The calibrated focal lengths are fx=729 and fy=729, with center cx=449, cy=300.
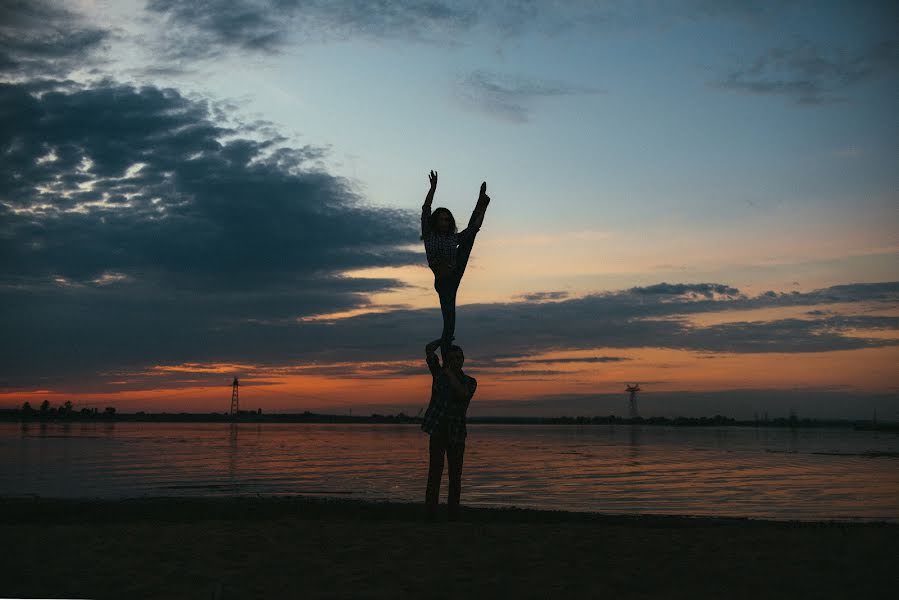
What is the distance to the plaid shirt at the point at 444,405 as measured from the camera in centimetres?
888

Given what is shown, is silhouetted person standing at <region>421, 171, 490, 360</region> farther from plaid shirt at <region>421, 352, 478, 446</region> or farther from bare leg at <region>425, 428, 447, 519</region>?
bare leg at <region>425, 428, 447, 519</region>

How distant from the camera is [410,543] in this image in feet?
24.2

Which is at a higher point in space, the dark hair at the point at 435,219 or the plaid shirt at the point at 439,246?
the dark hair at the point at 435,219

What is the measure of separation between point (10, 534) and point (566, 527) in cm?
624

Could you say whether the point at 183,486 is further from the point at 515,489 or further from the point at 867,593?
the point at 867,593

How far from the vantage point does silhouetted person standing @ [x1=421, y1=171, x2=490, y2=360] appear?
845 centimetres

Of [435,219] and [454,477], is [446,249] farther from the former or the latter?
[454,477]

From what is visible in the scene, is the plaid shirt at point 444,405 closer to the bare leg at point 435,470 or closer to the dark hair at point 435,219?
the bare leg at point 435,470

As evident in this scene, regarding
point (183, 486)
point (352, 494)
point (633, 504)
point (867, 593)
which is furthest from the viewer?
point (183, 486)

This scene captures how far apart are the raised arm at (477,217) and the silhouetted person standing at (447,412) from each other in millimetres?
1344

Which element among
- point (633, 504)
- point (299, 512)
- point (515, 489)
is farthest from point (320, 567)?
point (515, 489)

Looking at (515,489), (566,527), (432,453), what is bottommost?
(515,489)

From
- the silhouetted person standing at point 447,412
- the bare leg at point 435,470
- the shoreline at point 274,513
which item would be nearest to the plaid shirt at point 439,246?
the silhouetted person standing at point 447,412

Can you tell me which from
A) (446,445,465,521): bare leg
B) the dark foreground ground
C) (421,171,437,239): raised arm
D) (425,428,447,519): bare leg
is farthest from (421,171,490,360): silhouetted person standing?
the dark foreground ground
